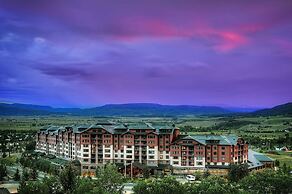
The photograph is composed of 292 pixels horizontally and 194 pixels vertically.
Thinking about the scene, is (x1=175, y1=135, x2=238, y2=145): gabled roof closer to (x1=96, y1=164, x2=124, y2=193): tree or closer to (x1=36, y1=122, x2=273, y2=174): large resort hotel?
(x1=36, y1=122, x2=273, y2=174): large resort hotel

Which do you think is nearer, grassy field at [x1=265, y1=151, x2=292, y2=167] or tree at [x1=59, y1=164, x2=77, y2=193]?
tree at [x1=59, y1=164, x2=77, y2=193]

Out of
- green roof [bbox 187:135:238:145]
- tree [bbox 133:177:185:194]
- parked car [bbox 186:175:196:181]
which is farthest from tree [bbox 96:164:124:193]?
green roof [bbox 187:135:238:145]

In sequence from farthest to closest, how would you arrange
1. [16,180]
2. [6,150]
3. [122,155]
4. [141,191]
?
1. [6,150]
2. [122,155]
3. [16,180]
4. [141,191]

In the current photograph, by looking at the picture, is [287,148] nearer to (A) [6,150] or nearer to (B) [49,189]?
(A) [6,150]

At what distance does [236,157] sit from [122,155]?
20.0 meters

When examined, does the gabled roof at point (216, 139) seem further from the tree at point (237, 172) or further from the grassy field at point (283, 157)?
the grassy field at point (283, 157)

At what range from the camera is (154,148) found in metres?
78.1

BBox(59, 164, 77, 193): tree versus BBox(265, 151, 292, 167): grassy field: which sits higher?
BBox(59, 164, 77, 193): tree

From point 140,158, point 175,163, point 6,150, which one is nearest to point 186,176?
point 175,163

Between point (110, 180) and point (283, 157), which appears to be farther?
point (283, 157)

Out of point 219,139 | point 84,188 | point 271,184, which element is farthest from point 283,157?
point 84,188

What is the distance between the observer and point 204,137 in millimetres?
76000

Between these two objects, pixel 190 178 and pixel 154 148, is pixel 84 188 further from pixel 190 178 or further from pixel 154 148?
pixel 154 148

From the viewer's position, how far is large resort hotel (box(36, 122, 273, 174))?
7406 centimetres
